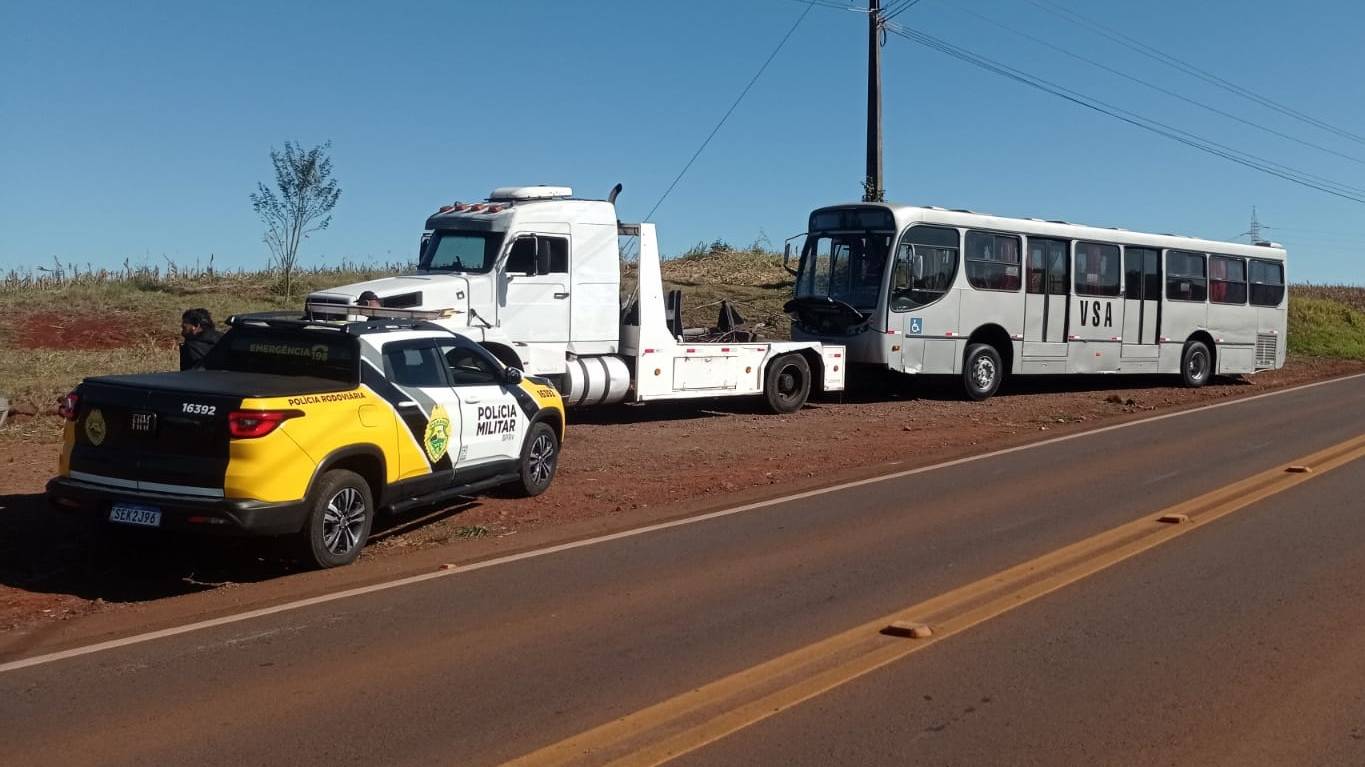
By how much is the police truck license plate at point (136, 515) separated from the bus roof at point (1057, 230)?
15.1 metres

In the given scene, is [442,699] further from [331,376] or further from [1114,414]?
[1114,414]

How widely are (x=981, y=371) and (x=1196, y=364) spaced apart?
7.09m

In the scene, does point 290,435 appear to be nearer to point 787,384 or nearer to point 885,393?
point 787,384

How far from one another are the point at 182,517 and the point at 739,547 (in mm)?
4075

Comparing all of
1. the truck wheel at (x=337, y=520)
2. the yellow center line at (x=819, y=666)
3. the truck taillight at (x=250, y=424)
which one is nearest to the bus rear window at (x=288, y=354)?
the truck wheel at (x=337, y=520)

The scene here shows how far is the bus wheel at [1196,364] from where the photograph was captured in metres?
26.8

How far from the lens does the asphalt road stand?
5461 mm

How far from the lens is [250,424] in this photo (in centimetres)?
840

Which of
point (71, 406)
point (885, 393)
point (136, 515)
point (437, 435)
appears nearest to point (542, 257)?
point (437, 435)

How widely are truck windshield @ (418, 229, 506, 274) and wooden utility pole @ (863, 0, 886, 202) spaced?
11742mm

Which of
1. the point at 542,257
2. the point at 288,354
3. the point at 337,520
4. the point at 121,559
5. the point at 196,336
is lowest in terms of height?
the point at 121,559

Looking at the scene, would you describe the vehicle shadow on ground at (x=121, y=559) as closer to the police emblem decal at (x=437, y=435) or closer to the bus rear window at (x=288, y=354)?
the police emblem decal at (x=437, y=435)

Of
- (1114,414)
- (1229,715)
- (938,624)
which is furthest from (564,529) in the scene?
(1114,414)

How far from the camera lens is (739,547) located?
989 centimetres
